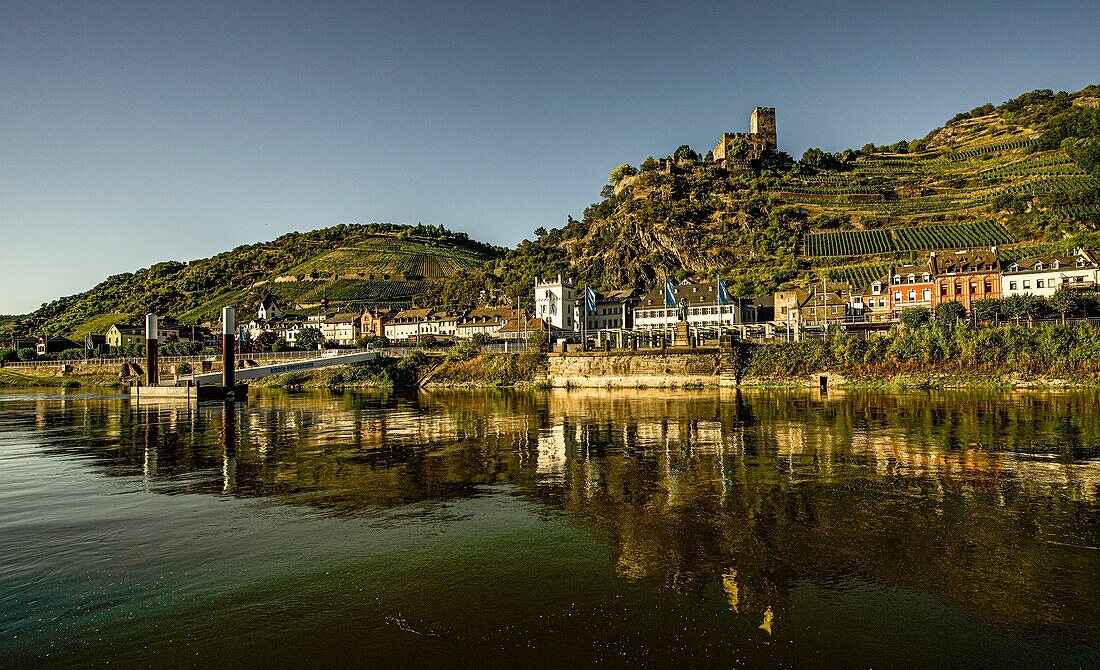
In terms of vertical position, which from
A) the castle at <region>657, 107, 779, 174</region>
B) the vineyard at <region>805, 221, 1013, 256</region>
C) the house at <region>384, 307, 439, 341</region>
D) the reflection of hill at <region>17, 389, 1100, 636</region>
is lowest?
the reflection of hill at <region>17, 389, 1100, 636</region>

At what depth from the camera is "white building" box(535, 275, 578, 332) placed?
→ 114 metres

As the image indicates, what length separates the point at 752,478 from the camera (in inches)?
760

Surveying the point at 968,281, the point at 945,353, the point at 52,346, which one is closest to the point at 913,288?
the point at 968,281

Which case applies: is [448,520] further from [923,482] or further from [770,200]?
[770,200]

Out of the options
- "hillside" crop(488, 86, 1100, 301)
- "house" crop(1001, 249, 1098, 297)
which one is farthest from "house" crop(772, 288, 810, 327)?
"house" crop(1001, 249, 1098, 297)

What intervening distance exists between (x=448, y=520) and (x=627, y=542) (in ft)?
14.7

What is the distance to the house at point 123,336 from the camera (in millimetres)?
141000

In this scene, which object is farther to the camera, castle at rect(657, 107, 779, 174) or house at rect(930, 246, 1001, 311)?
castle at rect(657, 107, 779, 174)

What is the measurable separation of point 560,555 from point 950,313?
73255 mm

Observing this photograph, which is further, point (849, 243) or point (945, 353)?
point (849, 243)

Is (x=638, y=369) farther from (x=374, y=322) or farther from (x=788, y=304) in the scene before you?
(x=374, y=322)

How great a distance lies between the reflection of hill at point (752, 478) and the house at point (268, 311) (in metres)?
135

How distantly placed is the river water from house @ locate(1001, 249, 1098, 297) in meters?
65.0

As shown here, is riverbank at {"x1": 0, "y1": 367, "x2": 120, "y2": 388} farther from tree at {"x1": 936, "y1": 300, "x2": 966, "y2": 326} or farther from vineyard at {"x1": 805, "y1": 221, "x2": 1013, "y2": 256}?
vineyard at {"x1": 805, "y1": 221, "x2": 1013, "y2": 256}
